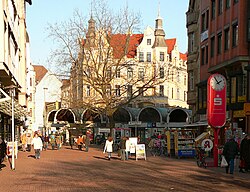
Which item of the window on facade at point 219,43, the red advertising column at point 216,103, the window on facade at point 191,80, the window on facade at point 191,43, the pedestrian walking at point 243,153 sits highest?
the window on facade at point 191,43

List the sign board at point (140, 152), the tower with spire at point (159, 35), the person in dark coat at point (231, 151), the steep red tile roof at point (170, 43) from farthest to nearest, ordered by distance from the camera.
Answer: the steep red tile roof at point (170, 43) → the tower with spire at point (159, 35) → the sign board at point (140, 152) → the person in dark coat at point (231, 151)

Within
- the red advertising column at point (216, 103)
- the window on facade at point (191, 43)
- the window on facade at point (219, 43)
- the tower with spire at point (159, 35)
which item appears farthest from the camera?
the tower with spire at point (159, 35)

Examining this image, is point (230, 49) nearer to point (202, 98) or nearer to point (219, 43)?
point (219, 43)

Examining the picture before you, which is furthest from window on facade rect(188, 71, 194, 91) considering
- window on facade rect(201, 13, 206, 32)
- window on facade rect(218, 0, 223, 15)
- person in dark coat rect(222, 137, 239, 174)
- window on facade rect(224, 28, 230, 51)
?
person in dark coat rect(222, 137, 239, 174)

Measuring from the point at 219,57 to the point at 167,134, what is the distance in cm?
869

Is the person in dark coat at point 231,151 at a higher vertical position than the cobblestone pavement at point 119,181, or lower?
higher

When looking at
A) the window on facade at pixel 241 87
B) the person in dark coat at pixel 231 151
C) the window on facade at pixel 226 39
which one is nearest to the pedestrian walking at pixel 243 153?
the person in dark coat at pixel 231 151

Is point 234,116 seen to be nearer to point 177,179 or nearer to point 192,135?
point 192,135

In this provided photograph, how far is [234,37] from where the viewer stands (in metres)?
37.1

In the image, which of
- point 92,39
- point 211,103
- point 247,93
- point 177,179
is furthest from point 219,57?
point 177,179

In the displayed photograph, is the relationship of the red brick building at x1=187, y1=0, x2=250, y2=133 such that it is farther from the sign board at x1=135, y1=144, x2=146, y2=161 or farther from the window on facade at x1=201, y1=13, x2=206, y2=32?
the sign board at x1=135, y1=144, x2=146, y2=161

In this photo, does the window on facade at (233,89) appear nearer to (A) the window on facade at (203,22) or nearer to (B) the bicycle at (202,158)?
(A) the window on facade at (203,22)

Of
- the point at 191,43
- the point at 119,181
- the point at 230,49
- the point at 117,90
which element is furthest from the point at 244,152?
the point at 191,43

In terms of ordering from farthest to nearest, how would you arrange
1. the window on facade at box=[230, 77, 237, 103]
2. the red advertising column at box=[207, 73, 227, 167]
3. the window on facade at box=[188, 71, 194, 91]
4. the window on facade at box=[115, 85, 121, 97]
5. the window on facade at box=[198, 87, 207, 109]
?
the window on facade at box=[188, 71, 194, 91] < the window on facade at box=[115, 85, 121, 97] < the window on facade at box=[198, 87, 207, 109] < the window on facade at box=[230, 77, 237, 103] < the red advertising column at box=[207, 73, 227, 167]
